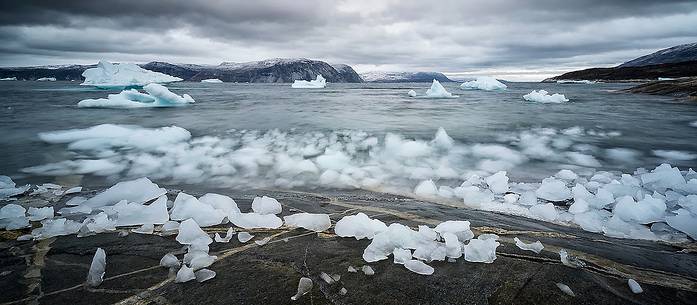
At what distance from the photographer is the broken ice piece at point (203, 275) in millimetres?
2332

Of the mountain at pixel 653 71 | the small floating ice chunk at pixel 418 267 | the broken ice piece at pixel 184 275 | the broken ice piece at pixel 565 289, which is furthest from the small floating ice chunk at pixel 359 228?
the mountain at pixel 653 71

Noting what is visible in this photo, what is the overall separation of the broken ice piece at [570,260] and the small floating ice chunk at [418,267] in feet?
3.33

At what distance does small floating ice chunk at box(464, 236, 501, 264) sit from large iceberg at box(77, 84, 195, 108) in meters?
19.2

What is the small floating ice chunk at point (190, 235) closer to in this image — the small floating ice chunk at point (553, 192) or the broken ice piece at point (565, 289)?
the broken ice piece at point (565, 289)

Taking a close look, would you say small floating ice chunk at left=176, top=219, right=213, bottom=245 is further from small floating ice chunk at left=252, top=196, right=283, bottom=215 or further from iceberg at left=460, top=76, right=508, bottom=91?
iceberg at left=460, top=76, right=508, bottom=91

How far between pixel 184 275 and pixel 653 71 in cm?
10344

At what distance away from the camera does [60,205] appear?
4.06 m

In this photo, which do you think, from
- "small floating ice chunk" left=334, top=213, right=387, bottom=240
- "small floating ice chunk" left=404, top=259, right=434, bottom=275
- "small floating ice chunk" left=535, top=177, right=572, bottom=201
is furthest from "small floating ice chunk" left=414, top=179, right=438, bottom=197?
"small floating ice chunk" left=404, top=259, right=434, bottom=275

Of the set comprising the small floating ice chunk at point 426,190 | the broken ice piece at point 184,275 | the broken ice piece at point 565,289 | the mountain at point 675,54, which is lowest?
the small floating ice chunk at point 426,190

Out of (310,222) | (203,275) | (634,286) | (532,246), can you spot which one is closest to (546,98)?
(532,246)

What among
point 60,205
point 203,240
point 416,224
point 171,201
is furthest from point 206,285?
point 60,205

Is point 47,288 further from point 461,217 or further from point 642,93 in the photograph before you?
point 642,93

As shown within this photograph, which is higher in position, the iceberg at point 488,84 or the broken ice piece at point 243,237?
the iceberg at point 488,84

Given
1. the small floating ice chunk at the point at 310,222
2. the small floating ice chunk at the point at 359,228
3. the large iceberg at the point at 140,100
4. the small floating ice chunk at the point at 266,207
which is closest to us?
the small floating ice chunk at the point at 359,228
